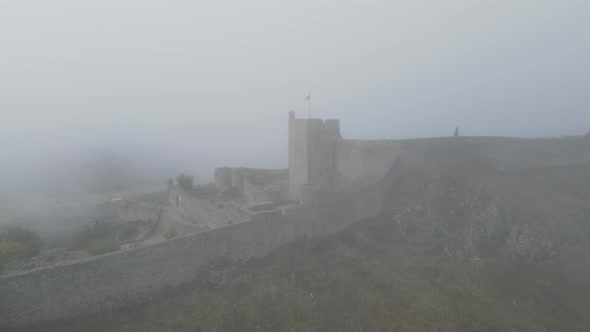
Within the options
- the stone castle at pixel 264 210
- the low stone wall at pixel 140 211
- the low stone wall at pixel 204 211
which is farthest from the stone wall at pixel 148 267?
the low stone wall at pixel 140 211

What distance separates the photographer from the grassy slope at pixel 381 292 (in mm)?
13117

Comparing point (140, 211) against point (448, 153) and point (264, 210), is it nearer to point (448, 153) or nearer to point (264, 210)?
point (264, 210)

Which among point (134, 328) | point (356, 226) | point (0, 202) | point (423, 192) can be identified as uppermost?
point (423, 192)

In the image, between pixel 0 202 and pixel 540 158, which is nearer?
pixel 540 158

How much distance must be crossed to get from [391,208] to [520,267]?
658 centimetres

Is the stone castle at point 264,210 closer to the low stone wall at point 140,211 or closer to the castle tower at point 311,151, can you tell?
the castle tower at point 311,151

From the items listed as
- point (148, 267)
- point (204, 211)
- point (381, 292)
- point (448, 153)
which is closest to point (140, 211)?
point (204, 211)

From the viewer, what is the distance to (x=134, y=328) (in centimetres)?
1258

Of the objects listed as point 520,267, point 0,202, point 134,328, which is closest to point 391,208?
point 520,267

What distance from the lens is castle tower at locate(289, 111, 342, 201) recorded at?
22.4 meters

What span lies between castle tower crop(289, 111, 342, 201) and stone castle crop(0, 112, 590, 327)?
0.18 feet

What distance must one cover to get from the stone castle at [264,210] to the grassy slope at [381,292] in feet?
2.13

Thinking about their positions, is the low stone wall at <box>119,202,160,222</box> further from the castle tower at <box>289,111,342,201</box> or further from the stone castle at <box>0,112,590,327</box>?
the castle tower at <box>289,111,342,201</box>

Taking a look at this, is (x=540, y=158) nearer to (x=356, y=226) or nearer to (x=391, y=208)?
(x=391, y=208)
